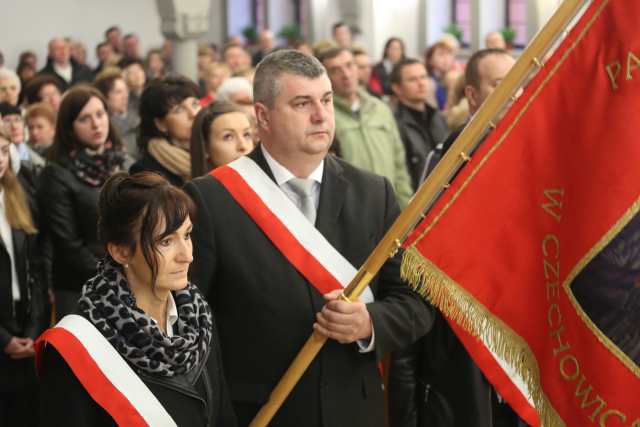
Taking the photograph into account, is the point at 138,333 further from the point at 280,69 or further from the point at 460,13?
the point at 460,13

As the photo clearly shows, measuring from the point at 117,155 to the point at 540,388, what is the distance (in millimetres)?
3094

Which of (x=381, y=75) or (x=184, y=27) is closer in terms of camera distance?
(x=381, y=75)

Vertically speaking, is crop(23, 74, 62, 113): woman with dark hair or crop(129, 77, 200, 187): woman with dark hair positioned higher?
crop(129, 77, 200, 187): woman with dark hair

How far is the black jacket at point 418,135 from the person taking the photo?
25.1 feet

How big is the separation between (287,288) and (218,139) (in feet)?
5.21

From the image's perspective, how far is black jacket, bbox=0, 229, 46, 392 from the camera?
496 centimetres

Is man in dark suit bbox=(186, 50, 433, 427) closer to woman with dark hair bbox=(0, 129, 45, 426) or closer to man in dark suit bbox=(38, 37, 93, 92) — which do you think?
woman with dark hair bbox=(0, 129, 45, 426)

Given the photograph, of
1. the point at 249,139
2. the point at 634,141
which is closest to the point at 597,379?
the point at 634,141

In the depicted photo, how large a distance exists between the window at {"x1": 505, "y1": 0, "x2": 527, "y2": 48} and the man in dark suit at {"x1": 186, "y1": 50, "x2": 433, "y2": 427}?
16.0 m

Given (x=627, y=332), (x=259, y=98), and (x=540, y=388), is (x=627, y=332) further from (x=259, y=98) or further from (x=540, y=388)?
(x=259, y=98)

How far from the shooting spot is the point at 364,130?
7109mm

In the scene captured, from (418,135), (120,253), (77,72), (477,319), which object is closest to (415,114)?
(418,135)

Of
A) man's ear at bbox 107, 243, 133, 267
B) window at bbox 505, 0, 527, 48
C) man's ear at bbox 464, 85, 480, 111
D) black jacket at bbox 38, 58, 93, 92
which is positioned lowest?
black jacket at bbox 38, 58, 93, 92

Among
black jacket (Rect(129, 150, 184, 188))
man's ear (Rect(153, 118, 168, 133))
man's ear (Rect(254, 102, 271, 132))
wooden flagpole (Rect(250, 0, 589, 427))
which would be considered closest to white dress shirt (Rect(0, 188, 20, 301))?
black jacket (Rect(129, 150, 184, 188))
